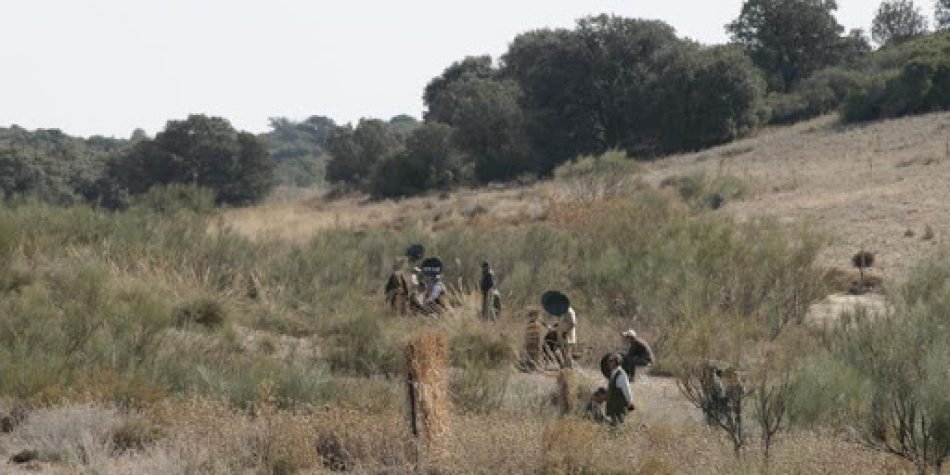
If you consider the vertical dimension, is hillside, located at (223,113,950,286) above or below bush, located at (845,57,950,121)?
below

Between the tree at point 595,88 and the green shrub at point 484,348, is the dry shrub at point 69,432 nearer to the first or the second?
the green shrub at point 484,348

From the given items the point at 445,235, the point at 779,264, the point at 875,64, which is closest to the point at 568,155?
the point at 875,64

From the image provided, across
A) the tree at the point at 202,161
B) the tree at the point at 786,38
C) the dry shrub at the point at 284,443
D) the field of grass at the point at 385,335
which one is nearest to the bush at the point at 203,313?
the field of grass at the point at 385,335

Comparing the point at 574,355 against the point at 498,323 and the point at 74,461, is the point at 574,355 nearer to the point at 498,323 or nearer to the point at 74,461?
the point at 498,323

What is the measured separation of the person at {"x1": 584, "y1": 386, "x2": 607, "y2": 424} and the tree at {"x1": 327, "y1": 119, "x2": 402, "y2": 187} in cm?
6349

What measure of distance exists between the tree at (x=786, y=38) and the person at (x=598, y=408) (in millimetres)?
62954

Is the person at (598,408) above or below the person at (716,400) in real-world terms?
below

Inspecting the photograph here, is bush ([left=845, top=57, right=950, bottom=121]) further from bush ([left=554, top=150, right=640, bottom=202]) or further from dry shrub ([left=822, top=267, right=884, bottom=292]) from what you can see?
dry shrub ([left=822, top=267, right=884, bottom=292])

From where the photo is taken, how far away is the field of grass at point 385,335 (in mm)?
10125

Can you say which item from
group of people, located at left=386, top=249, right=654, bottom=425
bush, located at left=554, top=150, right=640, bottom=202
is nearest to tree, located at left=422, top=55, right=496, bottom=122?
bush, located at left=554, top=150, right=640, bottom=202

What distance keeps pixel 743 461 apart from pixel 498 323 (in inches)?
413

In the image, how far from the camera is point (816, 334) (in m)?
18.1

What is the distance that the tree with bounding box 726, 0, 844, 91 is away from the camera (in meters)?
72.4

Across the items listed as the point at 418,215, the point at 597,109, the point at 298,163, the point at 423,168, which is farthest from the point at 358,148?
the point at 298,163
